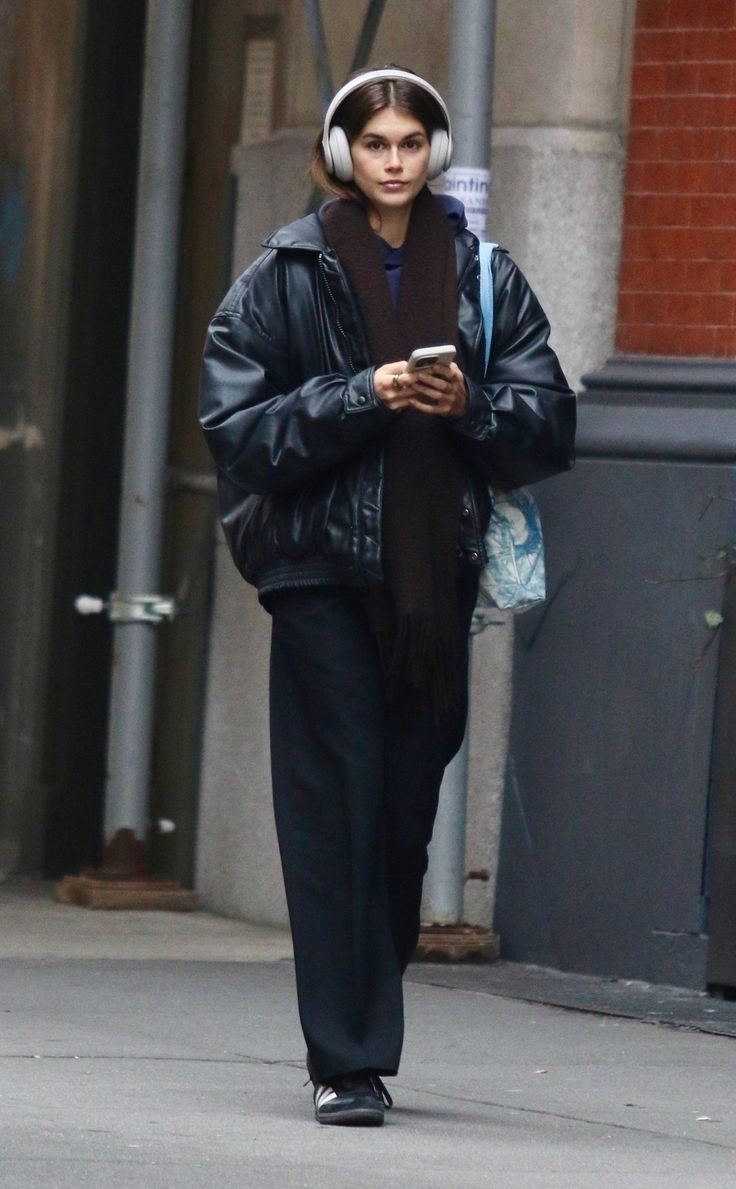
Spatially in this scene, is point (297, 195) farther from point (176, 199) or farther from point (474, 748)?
point (474, 748)

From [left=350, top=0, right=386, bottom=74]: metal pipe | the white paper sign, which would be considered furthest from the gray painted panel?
[left=350, top=0, right=386, bottom=74]: metal pipe

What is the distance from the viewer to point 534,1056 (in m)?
6.01

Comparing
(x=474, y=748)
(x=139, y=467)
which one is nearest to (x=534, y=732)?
(x=474, y=748)

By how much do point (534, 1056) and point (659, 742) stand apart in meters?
1.27

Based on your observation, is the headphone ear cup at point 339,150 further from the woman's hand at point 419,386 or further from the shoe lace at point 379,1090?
the shoe lace at point 379,1090

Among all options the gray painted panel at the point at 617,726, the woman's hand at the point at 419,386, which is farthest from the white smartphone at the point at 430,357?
the gray painted panel at the point at 617,726

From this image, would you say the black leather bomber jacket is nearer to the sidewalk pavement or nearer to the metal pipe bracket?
the sidewalk pavement

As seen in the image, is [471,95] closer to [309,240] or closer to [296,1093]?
[309,240]

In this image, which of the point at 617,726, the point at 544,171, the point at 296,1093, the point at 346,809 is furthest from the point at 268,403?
the point at 544,171

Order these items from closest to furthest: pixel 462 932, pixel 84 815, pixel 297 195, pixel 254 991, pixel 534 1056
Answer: pixel 534 1056
pixel 254 991
pixel 462 932
pixel 297 195
pixel 84 815

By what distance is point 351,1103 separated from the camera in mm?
5039

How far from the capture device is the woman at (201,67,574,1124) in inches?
196

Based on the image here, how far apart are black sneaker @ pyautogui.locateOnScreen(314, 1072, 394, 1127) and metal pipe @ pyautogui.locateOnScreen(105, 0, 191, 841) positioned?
131 inches

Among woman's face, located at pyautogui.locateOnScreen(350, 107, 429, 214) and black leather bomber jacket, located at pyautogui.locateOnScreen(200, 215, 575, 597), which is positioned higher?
woman's face, located at pyautogui.locateOnScreen(350, 107, 429, 214)
